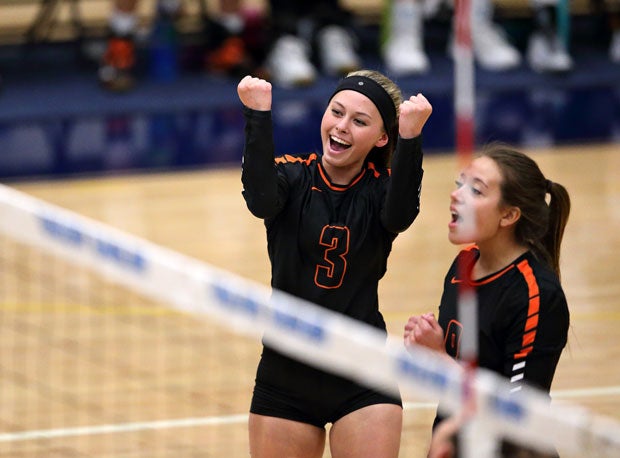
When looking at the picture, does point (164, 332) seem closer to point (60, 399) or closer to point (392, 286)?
point (60, 399)

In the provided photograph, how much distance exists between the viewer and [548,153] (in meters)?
10.5

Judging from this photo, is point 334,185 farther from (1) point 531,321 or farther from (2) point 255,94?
(1) point 531,321

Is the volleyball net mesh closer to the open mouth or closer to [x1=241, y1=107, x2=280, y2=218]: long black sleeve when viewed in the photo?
[x1=241, y1=107, x2=280, y2=218]: long black sleeve

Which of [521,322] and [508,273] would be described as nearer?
[521,322]

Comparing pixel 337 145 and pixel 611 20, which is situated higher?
pixel 337 145

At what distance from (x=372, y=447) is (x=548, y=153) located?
699 cm

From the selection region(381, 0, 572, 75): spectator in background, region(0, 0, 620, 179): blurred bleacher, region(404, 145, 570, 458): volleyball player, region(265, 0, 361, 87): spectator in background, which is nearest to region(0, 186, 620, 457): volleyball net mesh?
region(404, 145, 570, 458): volleyball player

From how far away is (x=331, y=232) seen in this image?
4.00 metres

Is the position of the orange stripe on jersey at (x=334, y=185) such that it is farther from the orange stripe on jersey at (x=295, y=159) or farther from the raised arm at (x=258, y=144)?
the raised arm at (x=258, y=144)

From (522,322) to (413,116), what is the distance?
72 centimetres

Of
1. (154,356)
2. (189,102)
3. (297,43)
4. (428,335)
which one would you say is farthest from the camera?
(297,43)

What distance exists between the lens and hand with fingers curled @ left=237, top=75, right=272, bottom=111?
3799mm

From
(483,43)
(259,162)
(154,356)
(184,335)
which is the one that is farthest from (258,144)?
(483,43)

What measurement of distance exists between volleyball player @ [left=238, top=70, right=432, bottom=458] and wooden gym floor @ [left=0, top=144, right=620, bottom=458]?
157 centimetres
